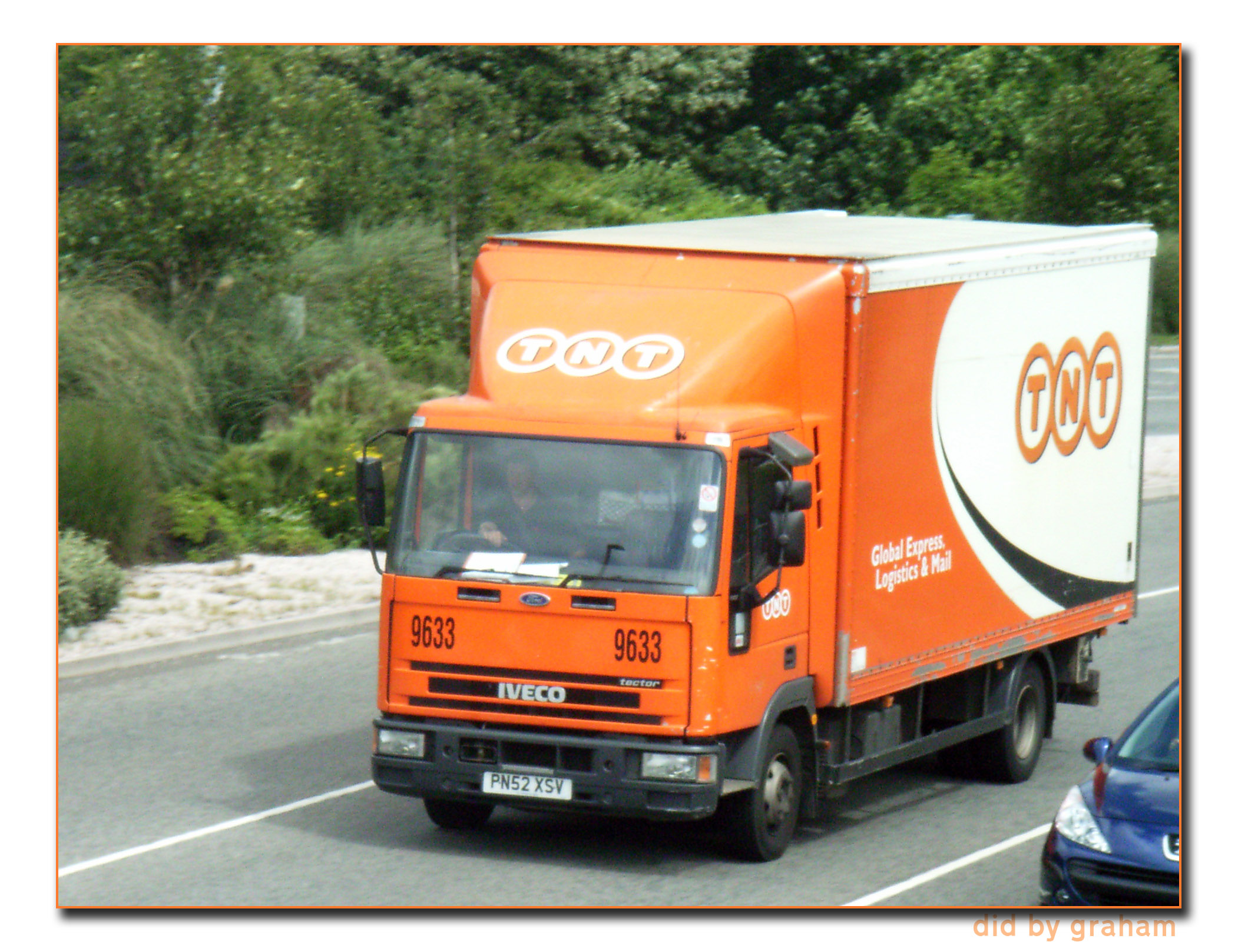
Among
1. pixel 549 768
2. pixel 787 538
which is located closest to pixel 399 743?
pixel 549 768

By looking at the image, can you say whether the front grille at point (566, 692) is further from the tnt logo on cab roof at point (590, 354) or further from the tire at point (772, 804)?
the tnt logo on cab roof at point (590, 354)

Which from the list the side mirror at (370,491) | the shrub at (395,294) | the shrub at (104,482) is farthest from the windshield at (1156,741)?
the shrub at (395,294)

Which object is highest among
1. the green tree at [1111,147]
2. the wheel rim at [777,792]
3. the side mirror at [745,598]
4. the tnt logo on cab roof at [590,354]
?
the green tree at [1111,147]

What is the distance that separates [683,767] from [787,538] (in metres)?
1.32

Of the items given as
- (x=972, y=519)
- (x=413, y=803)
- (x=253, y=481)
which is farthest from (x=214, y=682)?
(x=972, y=519)

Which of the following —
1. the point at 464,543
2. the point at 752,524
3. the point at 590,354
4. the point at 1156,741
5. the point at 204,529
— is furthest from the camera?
the point at 204,529

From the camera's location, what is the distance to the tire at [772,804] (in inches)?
388

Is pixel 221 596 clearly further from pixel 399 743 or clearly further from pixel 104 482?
pixel 399 743

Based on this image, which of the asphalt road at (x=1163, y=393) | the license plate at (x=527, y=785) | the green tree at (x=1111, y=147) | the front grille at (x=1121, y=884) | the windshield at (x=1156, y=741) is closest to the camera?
the front grille at (x=1121, y=884)

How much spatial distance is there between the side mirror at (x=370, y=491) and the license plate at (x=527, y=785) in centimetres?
160

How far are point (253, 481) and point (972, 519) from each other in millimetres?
10462

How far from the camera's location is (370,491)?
10.2 m

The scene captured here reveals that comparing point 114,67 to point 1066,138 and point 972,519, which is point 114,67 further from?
point 1066,138

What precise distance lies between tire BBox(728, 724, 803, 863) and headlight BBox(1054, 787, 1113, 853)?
1.75m
